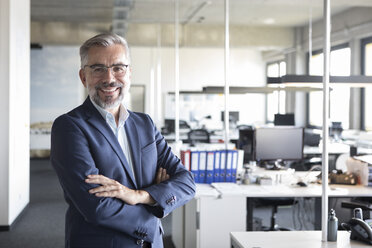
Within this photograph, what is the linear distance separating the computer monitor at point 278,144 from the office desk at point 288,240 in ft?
8.44

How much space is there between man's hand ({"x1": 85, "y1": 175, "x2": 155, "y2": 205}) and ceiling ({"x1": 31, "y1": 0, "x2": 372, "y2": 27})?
8.11 m

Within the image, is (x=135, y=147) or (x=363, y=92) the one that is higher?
(x=363, y=92)

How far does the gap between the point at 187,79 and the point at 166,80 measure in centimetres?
74

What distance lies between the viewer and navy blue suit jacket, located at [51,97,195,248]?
183 centimetres

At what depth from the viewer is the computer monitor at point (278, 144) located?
5.29 metres

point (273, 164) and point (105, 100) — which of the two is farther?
point (273, 164)

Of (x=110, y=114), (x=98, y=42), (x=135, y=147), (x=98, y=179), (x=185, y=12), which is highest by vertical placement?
(x=185, y=12)

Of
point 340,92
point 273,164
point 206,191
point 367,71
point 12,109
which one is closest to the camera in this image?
point 206,191

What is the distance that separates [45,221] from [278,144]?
130 inches

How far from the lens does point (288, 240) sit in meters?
2.58

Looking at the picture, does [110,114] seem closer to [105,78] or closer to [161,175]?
[105,78]

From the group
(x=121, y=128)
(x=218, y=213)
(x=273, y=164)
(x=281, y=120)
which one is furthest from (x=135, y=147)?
(x=281, y=120)

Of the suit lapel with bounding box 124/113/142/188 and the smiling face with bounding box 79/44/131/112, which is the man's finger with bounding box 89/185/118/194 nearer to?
the suit lapel with bounding box 124/113/142/188

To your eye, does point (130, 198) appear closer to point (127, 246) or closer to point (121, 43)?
point (127, 246)
